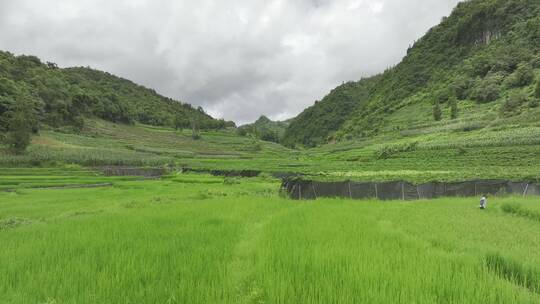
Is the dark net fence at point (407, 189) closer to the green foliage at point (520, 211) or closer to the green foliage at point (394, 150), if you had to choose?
the green foliage at point (520, 211)

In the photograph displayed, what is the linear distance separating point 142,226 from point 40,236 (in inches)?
86.1

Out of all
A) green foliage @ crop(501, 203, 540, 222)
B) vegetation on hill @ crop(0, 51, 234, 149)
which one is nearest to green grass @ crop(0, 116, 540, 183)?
vegetation on hill @ crop(0, 51, 234, 149)

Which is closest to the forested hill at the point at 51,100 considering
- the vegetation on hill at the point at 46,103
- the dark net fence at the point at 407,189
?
the vegetation on hill at the point at 46,103

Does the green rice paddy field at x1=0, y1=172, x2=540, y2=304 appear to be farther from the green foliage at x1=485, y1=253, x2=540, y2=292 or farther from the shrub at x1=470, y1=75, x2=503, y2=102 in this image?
the shrub at x1=470, y1=75, x2=503, y2=102

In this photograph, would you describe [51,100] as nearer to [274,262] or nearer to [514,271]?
[274,262]

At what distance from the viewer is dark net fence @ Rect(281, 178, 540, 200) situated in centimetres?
1530

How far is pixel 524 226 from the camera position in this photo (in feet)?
26.2

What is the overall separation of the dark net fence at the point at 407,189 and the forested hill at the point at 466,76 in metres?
35.1

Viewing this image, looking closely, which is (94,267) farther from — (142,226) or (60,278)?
(142,226)

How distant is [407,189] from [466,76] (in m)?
86.4

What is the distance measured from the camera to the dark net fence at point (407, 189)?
15297mm

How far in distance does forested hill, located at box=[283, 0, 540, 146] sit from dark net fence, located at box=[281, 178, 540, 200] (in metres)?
35.1

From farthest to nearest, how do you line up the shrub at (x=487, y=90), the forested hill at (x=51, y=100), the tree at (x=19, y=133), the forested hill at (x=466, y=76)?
the shrub at (x=487, y=90)
the forested hill at (x=466, y=76)
the forested hill at (x=51, y=100)
the tree at (x=19, y=133)

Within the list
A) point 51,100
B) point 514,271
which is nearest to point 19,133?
point 51,100
